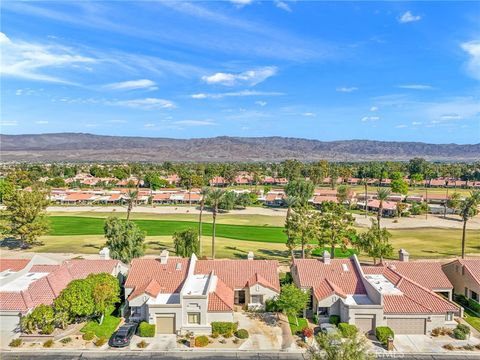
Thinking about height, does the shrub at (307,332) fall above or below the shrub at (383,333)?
below

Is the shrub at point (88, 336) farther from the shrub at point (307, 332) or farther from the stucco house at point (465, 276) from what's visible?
the stucco house at point (465, 276)

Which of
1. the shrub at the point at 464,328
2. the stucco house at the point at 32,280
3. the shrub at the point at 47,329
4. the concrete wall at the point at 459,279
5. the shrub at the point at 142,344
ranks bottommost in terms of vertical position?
the shrub at the point at 142,344

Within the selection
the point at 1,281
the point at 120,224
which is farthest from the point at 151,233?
the point at 1,281

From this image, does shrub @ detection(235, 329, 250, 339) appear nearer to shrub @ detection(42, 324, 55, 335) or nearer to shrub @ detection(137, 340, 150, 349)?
shrub @ detection(137, 340, 150, 349)

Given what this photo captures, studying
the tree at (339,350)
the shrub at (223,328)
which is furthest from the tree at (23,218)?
the tree at (339,350)

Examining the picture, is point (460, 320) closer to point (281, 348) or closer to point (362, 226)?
point (281, 348)

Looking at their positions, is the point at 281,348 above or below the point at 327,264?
below
